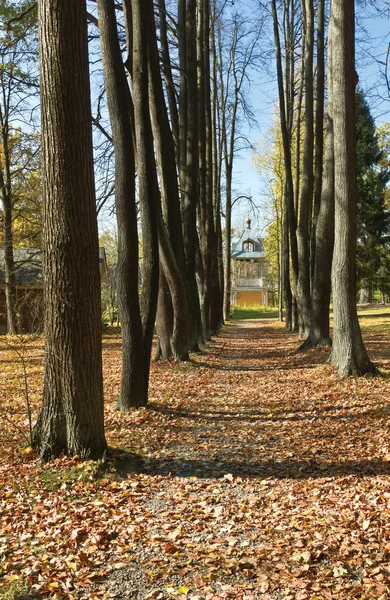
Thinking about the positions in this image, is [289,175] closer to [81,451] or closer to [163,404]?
[163,404]

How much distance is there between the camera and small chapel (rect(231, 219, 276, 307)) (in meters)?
68.9

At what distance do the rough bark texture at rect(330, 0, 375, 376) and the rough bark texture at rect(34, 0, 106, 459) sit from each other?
18.7 ft

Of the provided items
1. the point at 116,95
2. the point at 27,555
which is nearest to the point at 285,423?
the point at 27,555

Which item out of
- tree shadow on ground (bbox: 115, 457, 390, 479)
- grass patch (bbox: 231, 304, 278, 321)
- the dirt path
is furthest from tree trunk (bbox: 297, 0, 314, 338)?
grass patch (bbox: 231, 304, 278, 321)

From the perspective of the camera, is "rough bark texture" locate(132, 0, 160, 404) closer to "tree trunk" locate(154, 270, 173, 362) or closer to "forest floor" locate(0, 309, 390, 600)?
→ "forest floor" locate(0, 309, 390, 600)

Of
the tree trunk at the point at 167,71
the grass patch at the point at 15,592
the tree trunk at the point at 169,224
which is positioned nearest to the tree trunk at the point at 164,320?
the tree trunk at the point at 169,224

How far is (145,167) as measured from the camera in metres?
8.91

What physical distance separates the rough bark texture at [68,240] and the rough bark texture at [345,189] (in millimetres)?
5713

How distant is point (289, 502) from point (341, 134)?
7329mm

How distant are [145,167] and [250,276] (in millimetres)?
67473

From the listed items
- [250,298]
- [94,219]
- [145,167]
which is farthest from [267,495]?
[250,298]

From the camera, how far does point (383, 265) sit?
109 feet

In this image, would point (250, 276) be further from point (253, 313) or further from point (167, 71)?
point (167, 71)

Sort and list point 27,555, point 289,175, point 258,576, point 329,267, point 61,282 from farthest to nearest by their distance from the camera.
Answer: point 289,175, point 329,267, point 61,282, point 27,555, point 258,576
